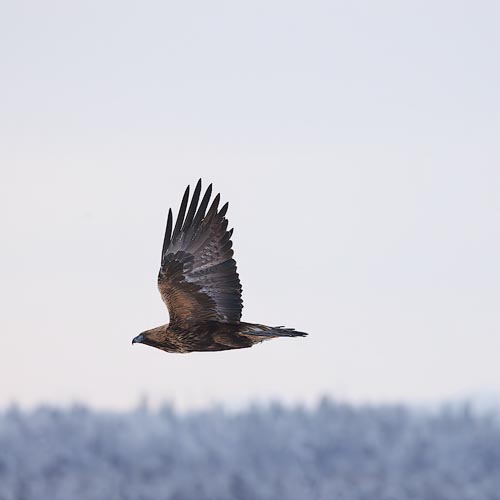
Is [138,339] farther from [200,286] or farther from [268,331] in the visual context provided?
[268,331]

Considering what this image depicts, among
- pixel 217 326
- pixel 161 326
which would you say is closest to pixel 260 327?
pixel 217 326

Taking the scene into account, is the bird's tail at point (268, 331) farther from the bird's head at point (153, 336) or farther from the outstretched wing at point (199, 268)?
the bird's head at point (153, 336)

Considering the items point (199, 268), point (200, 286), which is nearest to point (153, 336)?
point (200, 286)

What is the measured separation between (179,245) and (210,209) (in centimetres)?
84

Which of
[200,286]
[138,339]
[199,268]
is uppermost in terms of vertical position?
[199,268]

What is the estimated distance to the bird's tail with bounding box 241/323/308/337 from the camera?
30.5 feet

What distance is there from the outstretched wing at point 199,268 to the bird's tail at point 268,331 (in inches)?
13.5

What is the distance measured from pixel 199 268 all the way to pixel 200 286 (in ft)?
1.05

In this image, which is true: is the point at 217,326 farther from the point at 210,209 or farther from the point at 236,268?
the point at 210,209

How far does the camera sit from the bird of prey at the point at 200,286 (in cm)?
1006

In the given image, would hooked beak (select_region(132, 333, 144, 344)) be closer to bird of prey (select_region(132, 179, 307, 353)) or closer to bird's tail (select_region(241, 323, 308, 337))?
bird of prey (select_region(132, 179, 307, 353))

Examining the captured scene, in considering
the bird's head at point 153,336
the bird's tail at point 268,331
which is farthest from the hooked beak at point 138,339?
the bird's tail at point 268,331

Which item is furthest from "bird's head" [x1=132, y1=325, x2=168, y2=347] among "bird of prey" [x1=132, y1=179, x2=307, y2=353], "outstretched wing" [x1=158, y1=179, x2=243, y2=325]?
"outstretched wing" [x1=158, y1=179, x2=243, y2=325]

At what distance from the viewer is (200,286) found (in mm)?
10391
